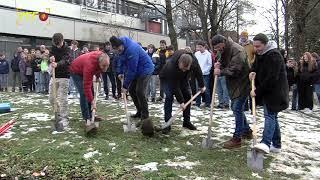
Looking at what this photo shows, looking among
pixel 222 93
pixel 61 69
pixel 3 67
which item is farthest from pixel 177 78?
pixel 3 67

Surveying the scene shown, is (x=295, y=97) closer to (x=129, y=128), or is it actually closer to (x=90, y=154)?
(x=129, y=128)

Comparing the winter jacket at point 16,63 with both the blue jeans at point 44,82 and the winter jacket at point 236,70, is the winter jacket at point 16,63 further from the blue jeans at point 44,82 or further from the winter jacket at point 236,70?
the winter jacket at point 236,70

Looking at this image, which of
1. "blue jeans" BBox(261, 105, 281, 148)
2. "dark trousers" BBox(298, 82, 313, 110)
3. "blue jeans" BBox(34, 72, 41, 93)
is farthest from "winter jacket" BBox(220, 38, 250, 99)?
"blue jeans" BBox(34, 72, 41, 93)

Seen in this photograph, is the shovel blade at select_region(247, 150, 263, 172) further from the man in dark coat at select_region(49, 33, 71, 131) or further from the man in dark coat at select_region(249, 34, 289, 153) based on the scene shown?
the man in dark coat at select_region(49, 33, 71, 131)

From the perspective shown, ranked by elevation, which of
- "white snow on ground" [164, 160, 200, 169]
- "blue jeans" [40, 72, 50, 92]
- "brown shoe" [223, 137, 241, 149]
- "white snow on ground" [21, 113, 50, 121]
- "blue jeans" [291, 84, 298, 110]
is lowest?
"white snow on ground" [164, 160, 200, 169]

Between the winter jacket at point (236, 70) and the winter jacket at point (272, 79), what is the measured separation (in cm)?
51

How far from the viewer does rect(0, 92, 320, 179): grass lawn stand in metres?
6.25

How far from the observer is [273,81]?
273 inches

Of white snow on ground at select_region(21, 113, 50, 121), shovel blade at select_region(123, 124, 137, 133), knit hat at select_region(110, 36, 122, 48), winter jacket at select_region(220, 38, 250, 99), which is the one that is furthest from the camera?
white snow on ground at select_region(21, 113, 50, 121)

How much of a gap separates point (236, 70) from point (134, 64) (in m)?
1.94

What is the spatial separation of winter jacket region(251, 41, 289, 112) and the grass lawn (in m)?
0.91

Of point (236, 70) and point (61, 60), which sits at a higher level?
point (61, 60)

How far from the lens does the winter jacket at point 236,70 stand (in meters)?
7.56

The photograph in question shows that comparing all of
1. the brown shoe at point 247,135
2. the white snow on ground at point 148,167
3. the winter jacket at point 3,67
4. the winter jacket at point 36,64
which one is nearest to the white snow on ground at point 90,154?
the white snow on ground at point 148,167
